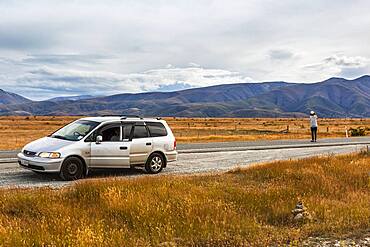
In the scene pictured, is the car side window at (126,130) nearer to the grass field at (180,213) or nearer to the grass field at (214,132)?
the grass field at (180,213)

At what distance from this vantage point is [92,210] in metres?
8.22

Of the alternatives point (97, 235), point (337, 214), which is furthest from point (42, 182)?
point (337, 214)

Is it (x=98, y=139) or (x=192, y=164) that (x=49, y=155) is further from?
(x=192, y=164)

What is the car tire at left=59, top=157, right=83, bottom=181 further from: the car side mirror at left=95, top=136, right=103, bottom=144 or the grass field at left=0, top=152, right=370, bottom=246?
the grass field at left=0, top=152, right=370, bottom=246

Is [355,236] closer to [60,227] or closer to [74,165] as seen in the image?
[60,227]

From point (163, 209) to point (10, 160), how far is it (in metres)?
10.6

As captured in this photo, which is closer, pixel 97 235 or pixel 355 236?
pixel 97 235

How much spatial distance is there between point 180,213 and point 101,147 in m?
5.58

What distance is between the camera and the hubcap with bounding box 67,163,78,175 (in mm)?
12219

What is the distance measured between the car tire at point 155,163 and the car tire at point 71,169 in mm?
2417

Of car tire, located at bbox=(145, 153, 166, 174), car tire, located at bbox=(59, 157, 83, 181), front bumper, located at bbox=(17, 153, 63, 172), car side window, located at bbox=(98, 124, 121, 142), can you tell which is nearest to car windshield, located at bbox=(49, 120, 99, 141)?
car side window, located at bbox=(98, 124, 121, 142)

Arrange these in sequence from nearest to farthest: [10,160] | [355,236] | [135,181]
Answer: [355,236] → [135,181] → [10,160]

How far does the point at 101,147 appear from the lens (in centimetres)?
→ 1284

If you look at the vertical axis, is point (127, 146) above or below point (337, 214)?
above
